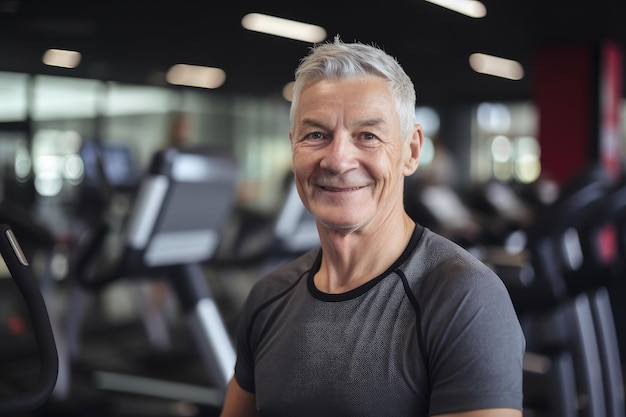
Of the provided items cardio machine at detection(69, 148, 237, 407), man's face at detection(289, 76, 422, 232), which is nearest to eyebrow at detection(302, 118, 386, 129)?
man's face at detection(289, 76, 422, 232)

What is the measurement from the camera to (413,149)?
133 centimetres

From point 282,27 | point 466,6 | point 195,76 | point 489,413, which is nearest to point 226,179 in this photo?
point 489,413

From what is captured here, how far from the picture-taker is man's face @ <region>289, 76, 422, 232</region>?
4.02 ft

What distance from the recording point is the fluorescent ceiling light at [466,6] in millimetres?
6859

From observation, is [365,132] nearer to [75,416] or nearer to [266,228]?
[75,416]

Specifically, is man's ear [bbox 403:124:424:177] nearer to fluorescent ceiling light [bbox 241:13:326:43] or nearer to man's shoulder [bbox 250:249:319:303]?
man's shoulder [bbox 250:249:319:303]

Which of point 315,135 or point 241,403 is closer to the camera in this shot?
point 315,135

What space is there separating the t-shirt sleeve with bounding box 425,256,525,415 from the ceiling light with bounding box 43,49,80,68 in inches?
271

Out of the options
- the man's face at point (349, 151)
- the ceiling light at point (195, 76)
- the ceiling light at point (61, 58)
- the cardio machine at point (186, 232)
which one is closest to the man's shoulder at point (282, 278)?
the man's face at point (349, 151)

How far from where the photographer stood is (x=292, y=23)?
7.82 meters

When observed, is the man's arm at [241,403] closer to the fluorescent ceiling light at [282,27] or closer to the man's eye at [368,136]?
the man's eye at [368,136]

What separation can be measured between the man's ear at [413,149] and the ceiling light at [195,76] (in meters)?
8.83

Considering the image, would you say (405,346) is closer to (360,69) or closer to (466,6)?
(360,69)

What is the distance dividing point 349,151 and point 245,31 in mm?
7311
